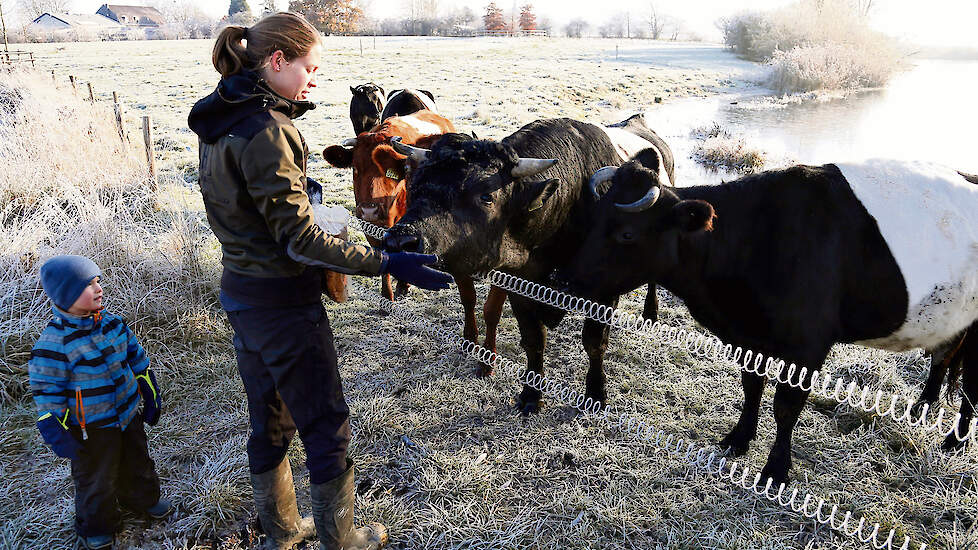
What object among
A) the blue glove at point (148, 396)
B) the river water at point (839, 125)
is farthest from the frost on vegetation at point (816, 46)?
the blue glove at point (148, 396)

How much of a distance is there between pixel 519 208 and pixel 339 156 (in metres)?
2.50

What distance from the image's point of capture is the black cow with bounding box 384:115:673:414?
2.98 meters

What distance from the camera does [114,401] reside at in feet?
8.96

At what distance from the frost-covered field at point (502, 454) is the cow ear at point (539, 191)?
1649 millimetres

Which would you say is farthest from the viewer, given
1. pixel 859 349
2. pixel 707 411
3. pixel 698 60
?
pixel 698 60

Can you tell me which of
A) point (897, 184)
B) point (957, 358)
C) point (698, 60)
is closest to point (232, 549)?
point (897, 184)

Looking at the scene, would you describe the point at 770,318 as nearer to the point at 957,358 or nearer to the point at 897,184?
the point at 897,184

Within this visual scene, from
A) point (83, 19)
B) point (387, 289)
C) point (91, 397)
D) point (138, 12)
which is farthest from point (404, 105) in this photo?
point (138, 12)

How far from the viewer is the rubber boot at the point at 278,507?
8.84ft

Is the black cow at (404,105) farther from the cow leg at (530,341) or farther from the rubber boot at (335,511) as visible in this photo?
the rubber boot at (335,511)

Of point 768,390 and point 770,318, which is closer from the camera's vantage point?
point 770,318

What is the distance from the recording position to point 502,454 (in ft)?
12.2

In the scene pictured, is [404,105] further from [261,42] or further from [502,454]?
[261,42]

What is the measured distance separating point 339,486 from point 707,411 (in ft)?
9.27
